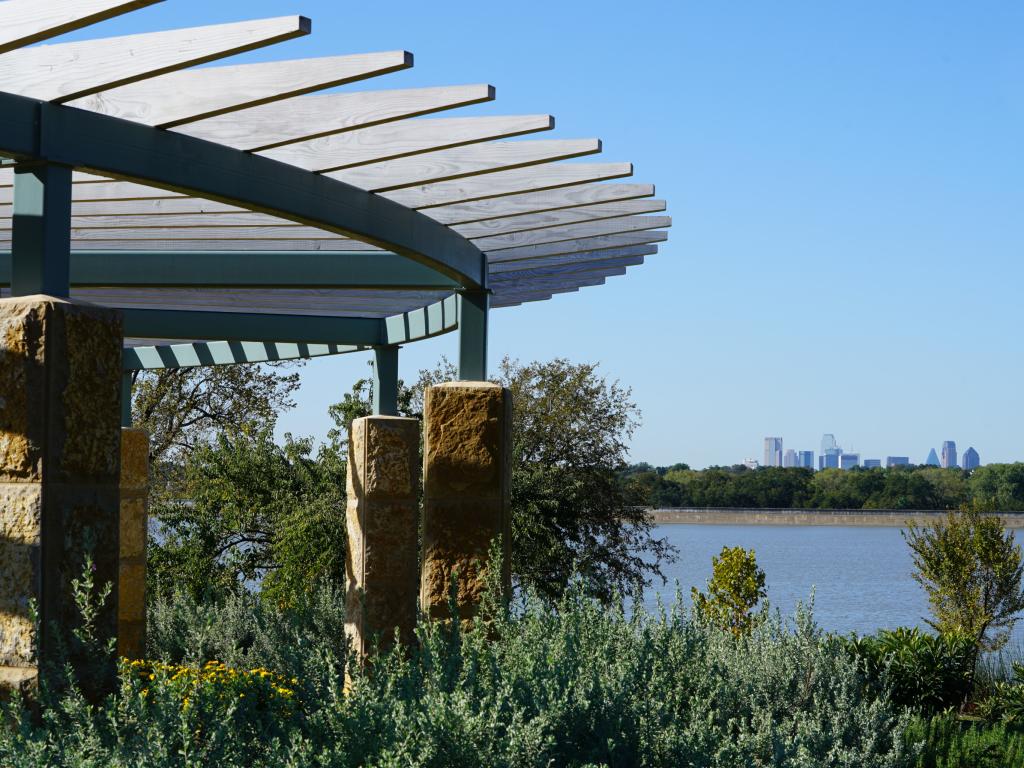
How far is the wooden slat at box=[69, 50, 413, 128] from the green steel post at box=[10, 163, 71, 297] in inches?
20.8

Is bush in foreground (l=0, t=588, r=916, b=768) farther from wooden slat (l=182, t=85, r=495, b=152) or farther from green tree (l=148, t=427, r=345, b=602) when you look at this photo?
green tree (l=148, t=427, r=345, b=602)

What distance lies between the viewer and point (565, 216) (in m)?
6.36

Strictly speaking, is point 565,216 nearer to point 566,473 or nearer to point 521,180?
point 521,180

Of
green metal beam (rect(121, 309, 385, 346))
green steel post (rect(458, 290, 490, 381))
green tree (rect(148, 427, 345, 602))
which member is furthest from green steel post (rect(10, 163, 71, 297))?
green tree (rect(148, 427, 345, 602))

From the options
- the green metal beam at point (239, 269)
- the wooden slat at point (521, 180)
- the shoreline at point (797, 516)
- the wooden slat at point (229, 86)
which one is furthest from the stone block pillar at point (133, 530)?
the shoreline at point (797, 516)

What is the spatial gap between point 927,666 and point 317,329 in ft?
23.0

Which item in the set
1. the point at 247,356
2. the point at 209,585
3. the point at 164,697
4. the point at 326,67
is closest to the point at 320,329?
the point at 247,356

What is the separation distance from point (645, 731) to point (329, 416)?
49.1 feet

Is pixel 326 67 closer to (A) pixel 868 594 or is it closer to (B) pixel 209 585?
(B) pixel 209 585

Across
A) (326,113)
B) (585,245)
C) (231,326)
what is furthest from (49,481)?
(231,326)

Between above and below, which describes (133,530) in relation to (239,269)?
below

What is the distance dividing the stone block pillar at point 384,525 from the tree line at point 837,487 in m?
36.5

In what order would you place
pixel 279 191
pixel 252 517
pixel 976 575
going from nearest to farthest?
pixel 279 191 < pixel 976 575 < pixel 252 517

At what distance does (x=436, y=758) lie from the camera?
140 inches
